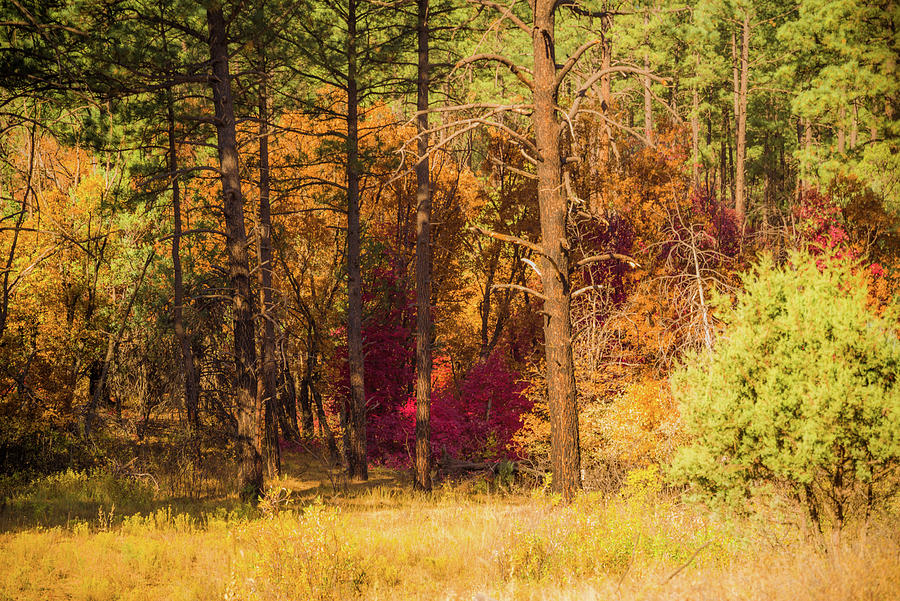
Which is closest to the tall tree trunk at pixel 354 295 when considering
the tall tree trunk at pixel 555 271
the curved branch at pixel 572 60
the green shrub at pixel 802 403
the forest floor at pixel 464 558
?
the forest floor at pixel 464 558

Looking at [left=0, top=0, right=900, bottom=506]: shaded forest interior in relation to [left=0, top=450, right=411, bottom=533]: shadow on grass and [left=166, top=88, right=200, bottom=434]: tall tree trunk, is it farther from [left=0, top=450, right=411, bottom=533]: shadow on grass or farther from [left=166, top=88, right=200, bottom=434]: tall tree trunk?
[left=0, top=450, right=411, bottom=533]: shadow on grass

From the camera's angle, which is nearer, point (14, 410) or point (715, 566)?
point (715, 566)

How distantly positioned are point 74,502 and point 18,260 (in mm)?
8468

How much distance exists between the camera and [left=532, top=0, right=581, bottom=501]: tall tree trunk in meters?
8.98

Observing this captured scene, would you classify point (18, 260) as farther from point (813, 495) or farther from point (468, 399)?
point (813, 495)

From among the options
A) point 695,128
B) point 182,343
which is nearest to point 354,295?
point 182,343

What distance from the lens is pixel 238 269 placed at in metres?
11.4

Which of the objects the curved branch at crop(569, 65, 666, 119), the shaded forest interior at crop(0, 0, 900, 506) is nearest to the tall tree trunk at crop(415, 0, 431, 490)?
the shaded forest interior at crop(0, 0, 900, 506)

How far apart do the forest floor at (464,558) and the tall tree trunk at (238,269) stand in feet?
6.33

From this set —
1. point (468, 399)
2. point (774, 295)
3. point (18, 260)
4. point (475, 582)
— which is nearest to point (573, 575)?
point (475, 582)

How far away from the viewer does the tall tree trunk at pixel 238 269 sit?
37.6 ft

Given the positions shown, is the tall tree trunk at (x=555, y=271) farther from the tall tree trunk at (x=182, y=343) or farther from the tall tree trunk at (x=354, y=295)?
the tall tree trunk at (x=182, y=343)

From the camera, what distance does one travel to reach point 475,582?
692 cm

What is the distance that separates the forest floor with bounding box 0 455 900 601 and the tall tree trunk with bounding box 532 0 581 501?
2.81 ft
